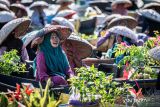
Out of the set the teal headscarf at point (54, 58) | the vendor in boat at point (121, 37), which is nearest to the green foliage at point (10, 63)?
the teal headscarf at point (54, 58)

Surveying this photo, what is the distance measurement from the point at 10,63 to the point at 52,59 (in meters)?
0.72

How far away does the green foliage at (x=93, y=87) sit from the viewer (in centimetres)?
811

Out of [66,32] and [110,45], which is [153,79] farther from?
[110,45]

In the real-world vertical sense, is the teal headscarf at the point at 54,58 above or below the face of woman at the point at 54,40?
below

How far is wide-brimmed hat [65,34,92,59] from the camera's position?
11156 mm

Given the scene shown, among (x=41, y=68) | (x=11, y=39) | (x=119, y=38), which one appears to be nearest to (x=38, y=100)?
(x=41, y=68)

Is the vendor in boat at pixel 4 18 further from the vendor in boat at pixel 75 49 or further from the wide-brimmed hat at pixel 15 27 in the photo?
the vendor in boat at pixel 75 49

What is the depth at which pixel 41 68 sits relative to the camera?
10000 mm

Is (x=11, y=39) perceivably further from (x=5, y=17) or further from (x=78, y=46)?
(x=5, y=17)

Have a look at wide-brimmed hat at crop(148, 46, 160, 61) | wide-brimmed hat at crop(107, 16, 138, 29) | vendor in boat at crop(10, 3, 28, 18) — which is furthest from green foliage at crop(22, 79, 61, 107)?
vendor in boat at crop(10, 3, 28, 18)

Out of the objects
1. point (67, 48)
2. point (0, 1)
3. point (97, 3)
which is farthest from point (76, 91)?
point (97, 3)

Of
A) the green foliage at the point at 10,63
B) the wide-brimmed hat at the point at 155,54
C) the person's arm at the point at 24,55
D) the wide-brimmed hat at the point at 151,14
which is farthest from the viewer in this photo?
the wide-brimmed hat at the point at 151,14

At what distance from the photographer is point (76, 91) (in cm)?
814

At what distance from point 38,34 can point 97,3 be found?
1125cm
